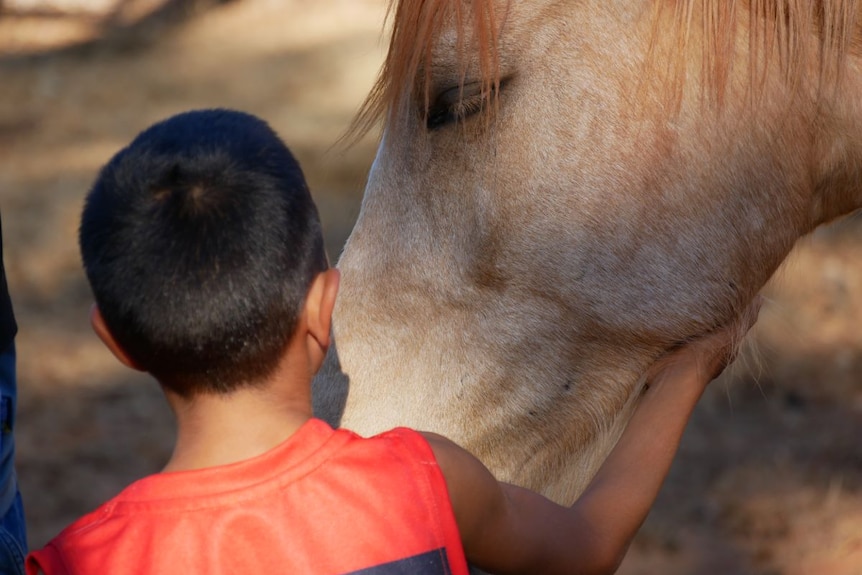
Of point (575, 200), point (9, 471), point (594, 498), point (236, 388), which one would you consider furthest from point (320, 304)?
point (9, 471)

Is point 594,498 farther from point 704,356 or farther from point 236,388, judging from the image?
point 236,388

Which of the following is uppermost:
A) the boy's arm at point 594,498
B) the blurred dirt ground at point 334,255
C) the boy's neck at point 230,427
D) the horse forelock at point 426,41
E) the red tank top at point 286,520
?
the horse forelock at point 426,41

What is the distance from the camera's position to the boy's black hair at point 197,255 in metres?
0.91

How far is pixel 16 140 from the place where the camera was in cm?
634

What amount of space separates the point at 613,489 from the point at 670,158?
52 cm

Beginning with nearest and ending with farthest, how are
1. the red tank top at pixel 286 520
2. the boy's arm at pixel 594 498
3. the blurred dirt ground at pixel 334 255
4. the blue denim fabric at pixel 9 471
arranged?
the red tank top at pixel 286 520 < the boy's arm at pixel 594 498 < the blue denim fabric at pixel 9 471 < the blurred dirt ground at pixel 334 255

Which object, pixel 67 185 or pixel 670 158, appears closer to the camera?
pixel 670 158

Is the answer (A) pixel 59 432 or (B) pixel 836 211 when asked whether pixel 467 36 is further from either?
(A) pixel 59 432

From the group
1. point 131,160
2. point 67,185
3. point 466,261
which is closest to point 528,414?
point 466,261

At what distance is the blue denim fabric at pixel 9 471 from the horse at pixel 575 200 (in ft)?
1.53

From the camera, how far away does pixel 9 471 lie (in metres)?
1.44

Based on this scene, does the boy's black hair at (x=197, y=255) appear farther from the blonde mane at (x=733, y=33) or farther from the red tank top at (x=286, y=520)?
the blonde mane at (x=733, y=33)

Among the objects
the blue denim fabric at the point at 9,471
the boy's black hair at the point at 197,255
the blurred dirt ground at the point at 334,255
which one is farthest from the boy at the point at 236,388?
the blurred dirt ground at the point at 334,255

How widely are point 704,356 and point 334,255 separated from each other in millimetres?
3577
